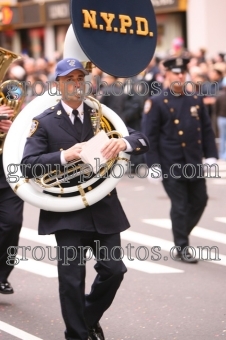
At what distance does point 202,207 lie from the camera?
9469mm

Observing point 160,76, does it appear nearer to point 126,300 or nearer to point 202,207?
point 202,207

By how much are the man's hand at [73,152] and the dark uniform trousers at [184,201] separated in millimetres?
3533

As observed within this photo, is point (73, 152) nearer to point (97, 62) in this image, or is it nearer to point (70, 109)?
point (70, 109)

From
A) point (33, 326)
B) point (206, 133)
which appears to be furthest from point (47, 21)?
point (33, 326)

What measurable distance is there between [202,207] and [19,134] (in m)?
3.57

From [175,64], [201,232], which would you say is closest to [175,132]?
[175,64]

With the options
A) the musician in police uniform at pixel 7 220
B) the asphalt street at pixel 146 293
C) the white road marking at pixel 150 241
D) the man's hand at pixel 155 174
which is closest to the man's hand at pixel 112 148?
the asphalt street at pixel 146 293

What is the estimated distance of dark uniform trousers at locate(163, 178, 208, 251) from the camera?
9.36 meters

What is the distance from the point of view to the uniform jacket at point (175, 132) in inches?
369

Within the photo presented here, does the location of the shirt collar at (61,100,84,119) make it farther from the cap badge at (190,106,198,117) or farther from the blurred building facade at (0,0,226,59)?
the blurred building facade at (0,0,226,59)

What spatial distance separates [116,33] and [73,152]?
913mm

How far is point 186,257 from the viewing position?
30.7 feet

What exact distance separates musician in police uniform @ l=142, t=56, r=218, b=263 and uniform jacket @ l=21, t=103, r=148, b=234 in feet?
10.4

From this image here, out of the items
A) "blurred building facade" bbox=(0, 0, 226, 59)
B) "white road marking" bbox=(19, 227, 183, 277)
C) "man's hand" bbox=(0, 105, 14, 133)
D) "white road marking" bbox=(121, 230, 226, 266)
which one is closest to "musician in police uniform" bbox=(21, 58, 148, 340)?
"man's hand" bbox=(0, 105, 14, 133)
